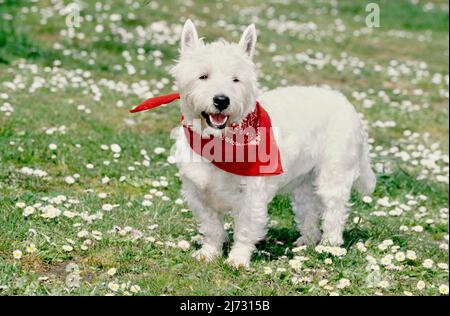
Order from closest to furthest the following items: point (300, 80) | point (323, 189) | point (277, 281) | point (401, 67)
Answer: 1. point (277, 281)
2. point (323, 189)
3. point (300, 80)
4. point (401, 67)

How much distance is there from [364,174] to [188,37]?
2.62 metres

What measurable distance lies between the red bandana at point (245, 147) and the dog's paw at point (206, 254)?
0.81 meters

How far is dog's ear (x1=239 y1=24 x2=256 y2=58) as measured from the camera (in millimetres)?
5973

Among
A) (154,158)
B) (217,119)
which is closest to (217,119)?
(217,119)

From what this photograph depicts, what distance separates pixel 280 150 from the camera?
6.39 meters

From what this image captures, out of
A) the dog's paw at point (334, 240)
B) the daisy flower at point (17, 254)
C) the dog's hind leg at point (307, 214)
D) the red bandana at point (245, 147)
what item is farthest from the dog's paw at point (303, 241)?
the daisy flower at point (17, 254)

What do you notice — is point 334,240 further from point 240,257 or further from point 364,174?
point 240,257

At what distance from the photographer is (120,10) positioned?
19.1 m

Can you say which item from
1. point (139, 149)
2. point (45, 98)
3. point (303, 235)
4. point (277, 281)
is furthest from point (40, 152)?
point (277, 281)

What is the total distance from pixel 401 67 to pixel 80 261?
13.5 metres

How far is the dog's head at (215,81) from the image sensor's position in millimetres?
5629

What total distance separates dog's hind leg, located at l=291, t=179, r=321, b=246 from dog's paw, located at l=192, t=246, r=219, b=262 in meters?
1.11

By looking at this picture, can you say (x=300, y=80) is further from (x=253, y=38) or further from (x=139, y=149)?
(x=253, y=38)

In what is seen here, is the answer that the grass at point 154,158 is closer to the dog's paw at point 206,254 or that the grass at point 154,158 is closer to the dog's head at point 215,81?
the dog's paw at point 206,254
